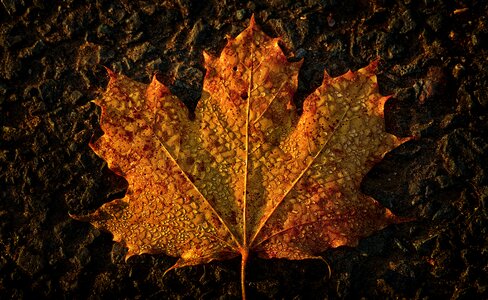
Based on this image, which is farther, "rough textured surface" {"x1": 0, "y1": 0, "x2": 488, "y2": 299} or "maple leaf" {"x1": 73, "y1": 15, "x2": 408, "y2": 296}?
"rough textured surface" {"x1": 0, "y1": 0, "x2": 488, "y2": 299}

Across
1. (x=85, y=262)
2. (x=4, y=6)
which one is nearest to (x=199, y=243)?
(x=85, y=262)

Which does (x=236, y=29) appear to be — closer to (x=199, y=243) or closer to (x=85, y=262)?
(x=199, y=243)

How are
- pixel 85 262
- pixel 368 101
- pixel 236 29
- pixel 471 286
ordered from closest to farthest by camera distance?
pixel 368 101, pixel 471 286, pixel 85 262, pixel 236 29

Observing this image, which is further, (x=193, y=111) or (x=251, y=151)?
(x=193, y=111)

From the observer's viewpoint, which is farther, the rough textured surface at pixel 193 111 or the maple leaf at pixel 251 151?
the rough textured surface at pixel 193 111
